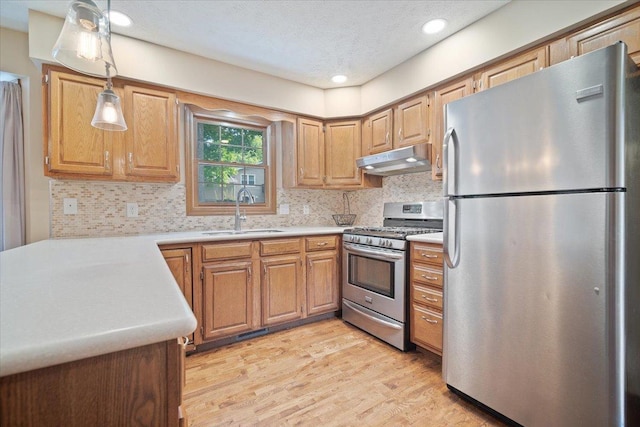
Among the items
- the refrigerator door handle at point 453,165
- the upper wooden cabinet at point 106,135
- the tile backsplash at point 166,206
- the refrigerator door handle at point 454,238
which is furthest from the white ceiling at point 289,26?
the refrigerator door handle at point 454,238

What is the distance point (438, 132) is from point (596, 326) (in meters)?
1.67

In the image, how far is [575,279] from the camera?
1233 millimetres

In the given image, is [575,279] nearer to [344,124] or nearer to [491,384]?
[491,384]

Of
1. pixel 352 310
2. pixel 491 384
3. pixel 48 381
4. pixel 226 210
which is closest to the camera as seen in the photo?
pixel 48 381

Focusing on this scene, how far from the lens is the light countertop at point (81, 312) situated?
18.0 inches

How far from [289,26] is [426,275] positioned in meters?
2.11

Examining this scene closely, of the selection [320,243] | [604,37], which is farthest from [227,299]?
[604,37]

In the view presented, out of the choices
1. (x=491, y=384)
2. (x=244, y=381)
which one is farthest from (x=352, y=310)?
(x=491, y=384)

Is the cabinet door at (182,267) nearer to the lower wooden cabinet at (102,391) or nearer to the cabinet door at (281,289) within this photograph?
the cabinet door at (281,289)

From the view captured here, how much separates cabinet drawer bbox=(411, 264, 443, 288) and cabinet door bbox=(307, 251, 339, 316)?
0.91 m

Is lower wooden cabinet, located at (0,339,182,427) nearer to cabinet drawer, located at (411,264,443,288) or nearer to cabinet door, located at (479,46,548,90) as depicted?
cabinet drawer, located at (411,264,443,288)

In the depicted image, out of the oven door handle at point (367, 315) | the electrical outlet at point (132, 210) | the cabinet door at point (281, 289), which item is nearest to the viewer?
the oven door handle at point (367, 315)

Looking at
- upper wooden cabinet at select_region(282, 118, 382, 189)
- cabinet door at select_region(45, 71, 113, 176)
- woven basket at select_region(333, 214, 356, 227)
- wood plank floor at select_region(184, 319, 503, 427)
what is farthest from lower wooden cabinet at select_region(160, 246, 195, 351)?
woven basket at select_region(333, 214, 356, 227)

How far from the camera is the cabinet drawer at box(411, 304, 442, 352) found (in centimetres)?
202
